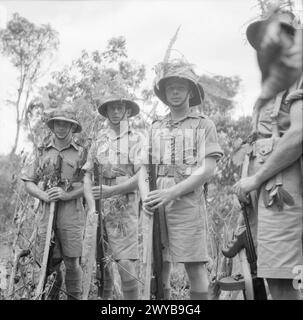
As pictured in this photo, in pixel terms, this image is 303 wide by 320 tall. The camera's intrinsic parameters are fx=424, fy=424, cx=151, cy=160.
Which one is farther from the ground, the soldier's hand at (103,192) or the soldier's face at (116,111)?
the soldier's face at (116,111)

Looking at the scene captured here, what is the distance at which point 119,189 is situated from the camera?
3607mm

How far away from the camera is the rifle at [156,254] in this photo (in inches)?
118

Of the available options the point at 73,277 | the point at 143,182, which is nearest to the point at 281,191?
the point at 143,182

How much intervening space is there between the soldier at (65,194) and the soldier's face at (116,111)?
1.22ft

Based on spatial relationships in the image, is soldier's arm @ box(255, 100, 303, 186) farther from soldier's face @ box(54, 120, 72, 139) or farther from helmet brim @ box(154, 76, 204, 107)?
soldier's face @ box(54, 120, 72, 139)

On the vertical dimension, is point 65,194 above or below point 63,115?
below

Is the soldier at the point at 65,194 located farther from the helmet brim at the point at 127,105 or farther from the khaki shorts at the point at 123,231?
the khaki shorts at the point at 123,231

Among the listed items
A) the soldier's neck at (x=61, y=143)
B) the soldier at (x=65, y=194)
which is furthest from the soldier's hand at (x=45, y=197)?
the soldier's neck at (x=61, y=143)

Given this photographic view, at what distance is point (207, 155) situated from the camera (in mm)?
3037

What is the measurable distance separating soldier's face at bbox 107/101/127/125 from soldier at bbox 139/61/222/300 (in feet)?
2.05

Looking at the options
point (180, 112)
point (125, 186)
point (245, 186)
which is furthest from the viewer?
point (125, 186)

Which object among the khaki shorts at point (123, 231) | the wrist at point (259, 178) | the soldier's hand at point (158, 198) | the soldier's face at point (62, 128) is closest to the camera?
the wrist at point (259, 178)

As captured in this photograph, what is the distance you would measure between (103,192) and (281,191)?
1754 millimetres

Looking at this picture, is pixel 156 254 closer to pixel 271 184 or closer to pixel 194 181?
pixel 194 181
